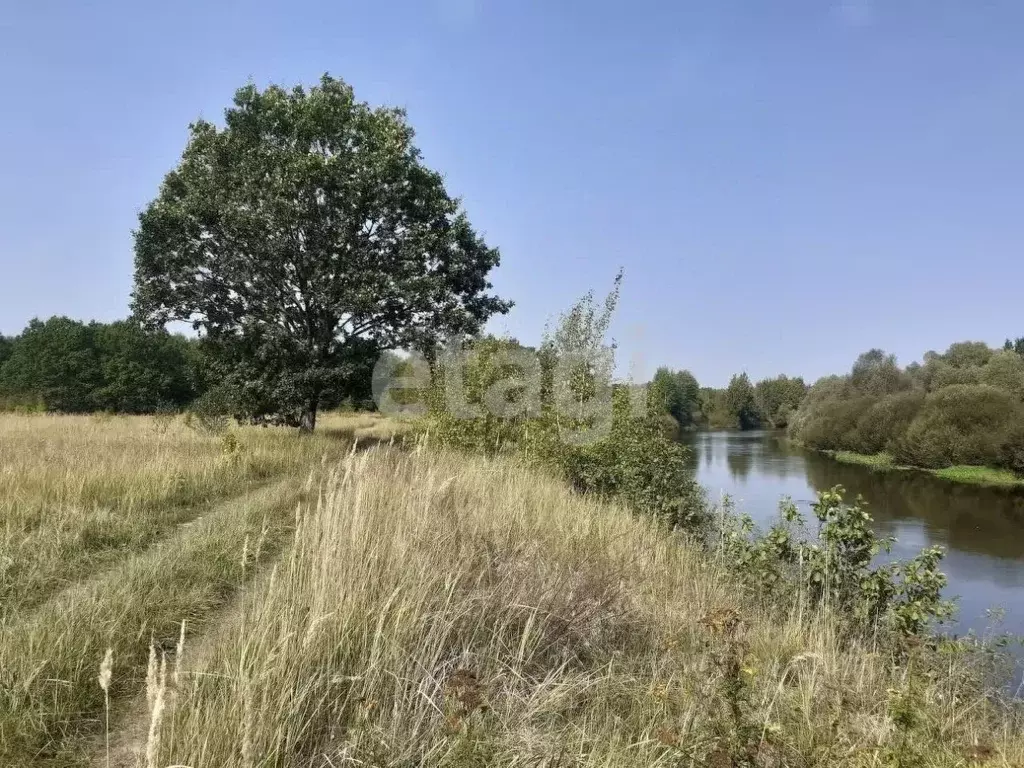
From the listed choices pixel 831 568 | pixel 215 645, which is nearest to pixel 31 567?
pixel 215 645

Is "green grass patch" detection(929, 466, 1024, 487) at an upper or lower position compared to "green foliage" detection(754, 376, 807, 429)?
lower

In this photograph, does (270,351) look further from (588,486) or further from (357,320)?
(588,486)

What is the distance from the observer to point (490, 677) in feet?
10.5

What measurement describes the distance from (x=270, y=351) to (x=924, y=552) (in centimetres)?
1549

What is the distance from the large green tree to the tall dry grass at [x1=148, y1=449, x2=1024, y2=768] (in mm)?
12918

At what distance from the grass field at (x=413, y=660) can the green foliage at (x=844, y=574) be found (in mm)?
649

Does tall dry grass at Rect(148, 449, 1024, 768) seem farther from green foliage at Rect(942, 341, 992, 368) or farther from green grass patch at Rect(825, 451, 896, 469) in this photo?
green foliage at Rect(942, 341, 992, 368)

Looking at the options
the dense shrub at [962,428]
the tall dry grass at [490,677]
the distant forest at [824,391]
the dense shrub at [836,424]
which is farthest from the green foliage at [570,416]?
the dense shrub at [836,424]

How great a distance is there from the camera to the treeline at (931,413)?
38375 mm

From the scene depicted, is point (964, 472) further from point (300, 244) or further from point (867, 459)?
point (300, 244)

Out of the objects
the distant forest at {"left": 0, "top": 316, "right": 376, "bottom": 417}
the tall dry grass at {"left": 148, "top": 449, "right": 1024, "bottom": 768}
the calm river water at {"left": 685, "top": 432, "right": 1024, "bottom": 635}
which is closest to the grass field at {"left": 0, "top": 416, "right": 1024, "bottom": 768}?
the tall dry grass at {"left": 148, "top": 449, "right": 1024, "bottom": 768}

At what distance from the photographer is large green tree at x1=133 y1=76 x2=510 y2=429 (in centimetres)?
1631

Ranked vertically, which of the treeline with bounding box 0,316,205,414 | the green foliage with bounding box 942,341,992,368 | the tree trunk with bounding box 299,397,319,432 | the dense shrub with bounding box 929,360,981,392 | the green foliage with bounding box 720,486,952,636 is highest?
the green foliage with bounding box 942,341,992,368

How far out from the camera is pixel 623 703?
3.37m
